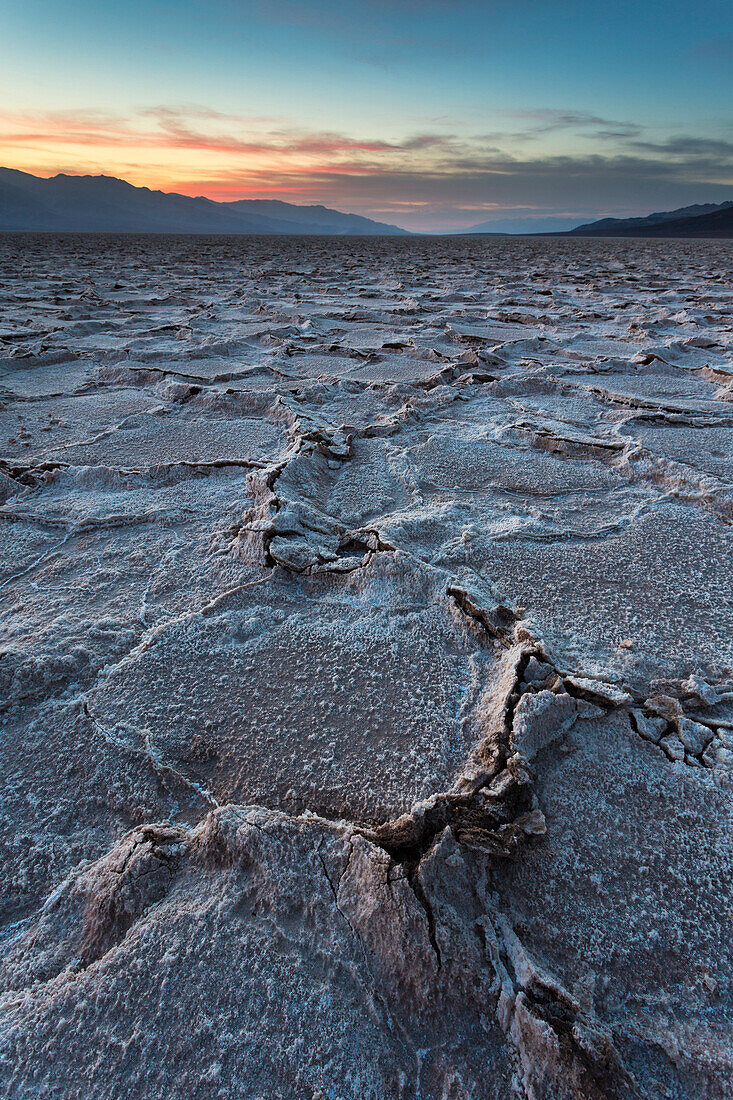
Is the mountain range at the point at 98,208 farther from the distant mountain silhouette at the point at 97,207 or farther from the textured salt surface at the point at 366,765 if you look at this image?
the textured salt surface at the point at 366,765

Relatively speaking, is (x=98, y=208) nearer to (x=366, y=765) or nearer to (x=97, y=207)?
(x=97, y=207)

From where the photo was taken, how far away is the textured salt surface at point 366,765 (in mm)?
632

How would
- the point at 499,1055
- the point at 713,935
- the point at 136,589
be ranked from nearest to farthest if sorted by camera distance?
the point at 499,1055 < the point at 713,935 < the point at 136,589

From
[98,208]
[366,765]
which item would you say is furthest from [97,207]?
[366,765]

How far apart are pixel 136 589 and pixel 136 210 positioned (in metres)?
227

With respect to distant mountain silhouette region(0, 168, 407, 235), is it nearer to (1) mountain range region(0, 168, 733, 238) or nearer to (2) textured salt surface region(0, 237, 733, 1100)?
(1) mountain range region(0, 168, 733, 238)

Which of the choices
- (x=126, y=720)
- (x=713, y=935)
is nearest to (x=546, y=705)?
(x=713, y=935)

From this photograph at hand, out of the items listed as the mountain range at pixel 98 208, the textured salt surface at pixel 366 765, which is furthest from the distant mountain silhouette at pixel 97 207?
the textured salt surface at pixel 366 765

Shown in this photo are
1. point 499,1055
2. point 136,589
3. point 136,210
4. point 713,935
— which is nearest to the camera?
point 499,1055

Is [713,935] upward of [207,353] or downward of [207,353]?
downward

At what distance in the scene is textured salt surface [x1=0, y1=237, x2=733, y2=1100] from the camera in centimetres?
63

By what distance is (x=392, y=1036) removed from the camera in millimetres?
634

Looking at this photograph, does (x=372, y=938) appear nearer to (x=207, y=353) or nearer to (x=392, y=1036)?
(x=392, y=1036)

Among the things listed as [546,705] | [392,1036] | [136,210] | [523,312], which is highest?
[136,210]
